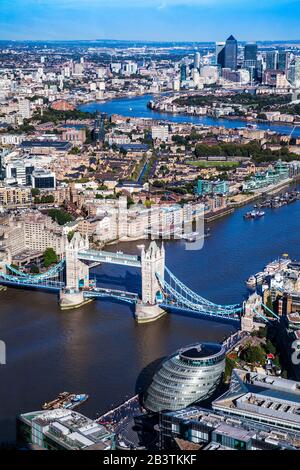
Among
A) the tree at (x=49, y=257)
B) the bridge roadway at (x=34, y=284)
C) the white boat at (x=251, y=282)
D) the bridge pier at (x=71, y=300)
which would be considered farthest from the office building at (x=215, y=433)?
the tree at (x=49, y=257)

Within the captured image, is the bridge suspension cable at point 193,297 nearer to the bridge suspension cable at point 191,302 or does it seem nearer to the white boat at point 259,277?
the bridge suspension cable at point 191,302

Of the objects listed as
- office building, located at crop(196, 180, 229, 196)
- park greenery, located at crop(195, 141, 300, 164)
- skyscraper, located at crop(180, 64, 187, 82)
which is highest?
skyscraper, located at crop(180, 64, 187, 82)

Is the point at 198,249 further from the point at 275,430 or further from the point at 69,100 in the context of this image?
the point at 69,100

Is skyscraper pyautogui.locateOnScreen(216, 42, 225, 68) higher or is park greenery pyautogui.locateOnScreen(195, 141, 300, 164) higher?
skyscraper pyautogui.locateOnScreen(216, 42, 225, 68)

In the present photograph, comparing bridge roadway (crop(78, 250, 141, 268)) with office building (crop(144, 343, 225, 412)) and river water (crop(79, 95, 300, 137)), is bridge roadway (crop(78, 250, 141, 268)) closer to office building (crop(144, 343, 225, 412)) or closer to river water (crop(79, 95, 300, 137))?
office building (crop(144, 343, 225, 412))

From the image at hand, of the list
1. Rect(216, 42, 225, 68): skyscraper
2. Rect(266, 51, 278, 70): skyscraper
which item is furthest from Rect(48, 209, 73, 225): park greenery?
Rect(216, 42, 225, 68): skyscraper

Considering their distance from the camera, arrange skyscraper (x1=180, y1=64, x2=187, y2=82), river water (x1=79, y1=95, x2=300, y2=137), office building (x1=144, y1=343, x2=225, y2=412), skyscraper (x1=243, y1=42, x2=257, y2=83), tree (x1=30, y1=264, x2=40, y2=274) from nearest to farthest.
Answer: office building (x1=144, y1=343, x2=225, y2=412) → tree (x1=30, y1=264, x2=40, y2=274) → river water (x1=79, y1=95, x2=300, y2=137) → skyscraper (x1=180, y1=64, x2=187, y2=82) → skyscraper (x1=243, y1=42, x2=257, y2=83)

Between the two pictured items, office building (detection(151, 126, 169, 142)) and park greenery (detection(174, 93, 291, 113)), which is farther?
park greenery (detection(174, 93, 291, 113))
